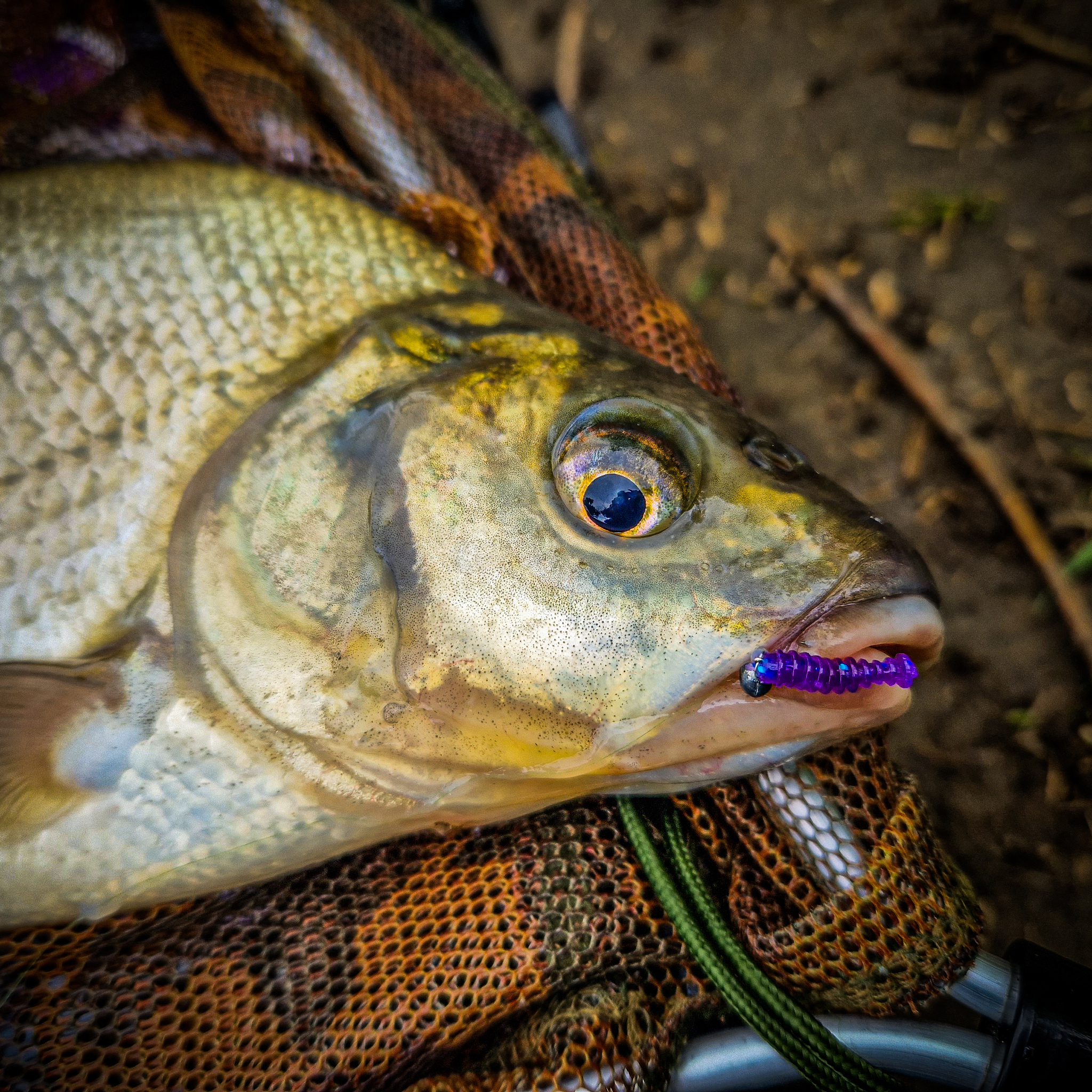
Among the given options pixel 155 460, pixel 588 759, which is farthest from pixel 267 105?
pixel 588 759

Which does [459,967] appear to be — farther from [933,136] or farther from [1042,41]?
[1042,41]

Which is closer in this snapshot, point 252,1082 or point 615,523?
point 615,523

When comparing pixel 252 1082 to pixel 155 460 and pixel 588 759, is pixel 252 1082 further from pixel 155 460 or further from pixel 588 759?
pixel 155 460

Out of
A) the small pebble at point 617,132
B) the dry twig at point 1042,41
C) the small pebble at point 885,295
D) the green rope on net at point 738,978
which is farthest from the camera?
the small pebble at point 617,132

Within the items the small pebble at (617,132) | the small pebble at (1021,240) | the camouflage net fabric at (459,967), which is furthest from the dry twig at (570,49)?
the camouflage net fabric at (459,967)

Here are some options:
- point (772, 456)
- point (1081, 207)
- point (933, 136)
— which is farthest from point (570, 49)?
point (772, 456)

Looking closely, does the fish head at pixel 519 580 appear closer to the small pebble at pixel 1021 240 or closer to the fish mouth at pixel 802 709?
the fish mouth at pixel 802 709
